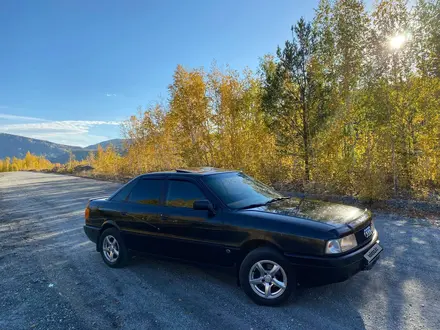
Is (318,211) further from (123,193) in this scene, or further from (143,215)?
(123,193)

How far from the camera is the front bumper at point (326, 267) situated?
285 centimetres

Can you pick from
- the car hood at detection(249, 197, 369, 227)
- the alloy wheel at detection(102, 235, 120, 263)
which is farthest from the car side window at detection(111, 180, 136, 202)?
the car hood at detection(249, 197, 369, 227)

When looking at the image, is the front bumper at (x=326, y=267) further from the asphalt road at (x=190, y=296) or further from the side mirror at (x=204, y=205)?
the side mirror at (x=204, y=205)

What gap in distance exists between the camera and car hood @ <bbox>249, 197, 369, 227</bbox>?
3.18 metres

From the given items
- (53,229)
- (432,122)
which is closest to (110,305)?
(53,229)

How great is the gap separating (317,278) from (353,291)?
2.61 ft

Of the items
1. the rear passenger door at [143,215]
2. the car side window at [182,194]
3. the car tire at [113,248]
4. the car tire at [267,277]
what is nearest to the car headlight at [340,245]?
the car tire at [267,277]

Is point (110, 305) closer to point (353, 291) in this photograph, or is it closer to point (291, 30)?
point (353, 291)

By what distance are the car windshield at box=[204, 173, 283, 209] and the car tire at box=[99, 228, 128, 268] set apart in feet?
5.74

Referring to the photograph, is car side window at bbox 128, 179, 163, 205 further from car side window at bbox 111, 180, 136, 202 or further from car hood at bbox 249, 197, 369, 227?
car hood at bbox 249, 197, 369, 227

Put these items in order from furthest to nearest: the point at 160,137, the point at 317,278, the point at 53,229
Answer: the point at 160,137 → the point at 53,229 → the point at 317,278

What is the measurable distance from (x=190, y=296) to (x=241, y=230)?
3.35 ft

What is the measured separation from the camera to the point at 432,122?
27.7ft

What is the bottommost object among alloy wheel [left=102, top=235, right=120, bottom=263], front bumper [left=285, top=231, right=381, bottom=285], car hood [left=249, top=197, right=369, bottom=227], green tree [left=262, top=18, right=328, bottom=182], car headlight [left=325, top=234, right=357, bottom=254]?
alloy wheel [left=102, top=235, right=120, bottom=263]
